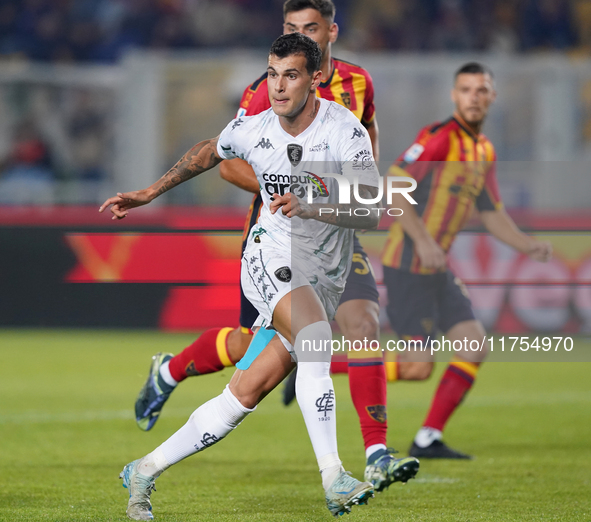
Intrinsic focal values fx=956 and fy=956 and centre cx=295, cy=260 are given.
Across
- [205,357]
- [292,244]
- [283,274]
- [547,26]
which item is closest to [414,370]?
[205,357]

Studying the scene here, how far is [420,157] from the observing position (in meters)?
5.79

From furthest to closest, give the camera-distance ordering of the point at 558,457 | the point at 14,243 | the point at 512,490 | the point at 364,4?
the point at 364,4
the point at 14,243
the point at 558,457
the point at 512,490

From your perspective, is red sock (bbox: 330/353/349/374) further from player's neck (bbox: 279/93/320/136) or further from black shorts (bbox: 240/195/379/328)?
player's neck (bbox: 279/93/320/136)

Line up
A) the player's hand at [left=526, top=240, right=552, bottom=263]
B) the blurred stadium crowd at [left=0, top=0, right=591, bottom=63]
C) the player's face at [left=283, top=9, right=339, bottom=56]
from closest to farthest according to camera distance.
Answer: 1. the player's face at [left=283, top=9, right=339, bottom=56]
2. the player's hand at [left=526, top=240, right=552, bottom=263]
3. the blurred stadium crowd at [left=0, top=0, right=591, bottom=63]

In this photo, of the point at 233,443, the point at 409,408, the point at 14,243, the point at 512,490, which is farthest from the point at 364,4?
the point at 512,490

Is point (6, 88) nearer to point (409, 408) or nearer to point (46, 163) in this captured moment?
point (46, 163)

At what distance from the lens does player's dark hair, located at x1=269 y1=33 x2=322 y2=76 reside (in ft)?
11.9

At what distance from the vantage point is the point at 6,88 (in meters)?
11.6

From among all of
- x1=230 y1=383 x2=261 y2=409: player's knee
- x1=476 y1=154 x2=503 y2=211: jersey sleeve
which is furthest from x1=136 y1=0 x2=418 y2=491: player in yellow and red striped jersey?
x1=476 y1=154 x2=503 y2=211: jersey sleeve

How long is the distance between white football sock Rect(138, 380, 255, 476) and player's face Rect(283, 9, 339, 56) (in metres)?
1.84

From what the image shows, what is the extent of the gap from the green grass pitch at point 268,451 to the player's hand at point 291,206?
1.23m

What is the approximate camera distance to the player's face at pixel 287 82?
11.9 ft

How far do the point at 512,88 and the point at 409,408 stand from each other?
5391 mm

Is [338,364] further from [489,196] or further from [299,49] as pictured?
[299,49]
